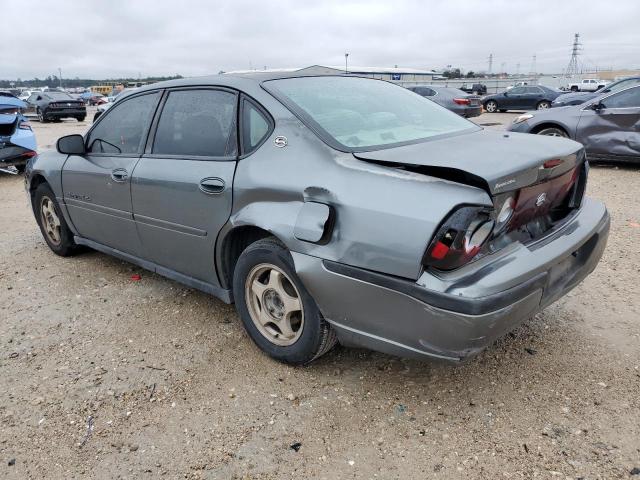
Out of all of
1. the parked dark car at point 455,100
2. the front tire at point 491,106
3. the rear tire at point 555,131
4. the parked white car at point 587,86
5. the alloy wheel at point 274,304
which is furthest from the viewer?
the parked white car at point 587,86

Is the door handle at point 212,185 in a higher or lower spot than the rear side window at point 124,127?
lower

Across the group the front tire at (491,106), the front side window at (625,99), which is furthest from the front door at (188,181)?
the front tire at (491,106)

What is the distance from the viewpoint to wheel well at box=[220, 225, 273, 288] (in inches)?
113

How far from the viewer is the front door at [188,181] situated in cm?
296

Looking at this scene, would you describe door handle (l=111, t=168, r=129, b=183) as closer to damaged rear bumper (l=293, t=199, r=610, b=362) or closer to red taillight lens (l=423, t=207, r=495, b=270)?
damaged rear bumper (l=293, t=199, r=610, b=362)

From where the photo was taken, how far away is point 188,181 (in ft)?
10.1

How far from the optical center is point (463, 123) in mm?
3385

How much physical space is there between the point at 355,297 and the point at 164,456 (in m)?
1.11

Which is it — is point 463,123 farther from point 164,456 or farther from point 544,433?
point 164,456

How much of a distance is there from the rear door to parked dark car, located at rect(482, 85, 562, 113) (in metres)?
16.1

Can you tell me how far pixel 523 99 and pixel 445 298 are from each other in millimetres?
24309

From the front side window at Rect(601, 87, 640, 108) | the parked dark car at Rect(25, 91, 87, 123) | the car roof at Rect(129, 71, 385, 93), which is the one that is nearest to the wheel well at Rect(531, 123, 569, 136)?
the front side window at Rect(601, 87, 640, 108)

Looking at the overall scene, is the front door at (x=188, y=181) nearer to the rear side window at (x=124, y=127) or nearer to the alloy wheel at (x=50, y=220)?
the rear side window at (x=124, y=127)

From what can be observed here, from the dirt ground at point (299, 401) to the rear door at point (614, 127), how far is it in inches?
196
